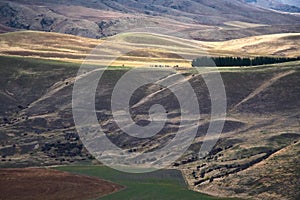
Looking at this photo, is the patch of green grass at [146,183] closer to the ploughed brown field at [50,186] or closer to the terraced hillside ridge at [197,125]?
the ploughed brown field at [50,186]

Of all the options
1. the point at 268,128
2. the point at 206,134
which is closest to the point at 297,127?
the point at 268,128

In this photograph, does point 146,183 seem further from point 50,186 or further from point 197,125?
point 197,125

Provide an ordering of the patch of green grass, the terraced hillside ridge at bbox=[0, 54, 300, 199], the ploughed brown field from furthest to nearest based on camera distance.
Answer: the terraced hillside ridge at bbox=[0, 54, 300, 199]
the ploughed brown field
the patch of green grass

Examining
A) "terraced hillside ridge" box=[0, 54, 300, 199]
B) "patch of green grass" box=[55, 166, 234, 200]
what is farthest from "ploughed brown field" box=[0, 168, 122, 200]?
"terraced hillside ridge" box=[0, 54, 300, 199]

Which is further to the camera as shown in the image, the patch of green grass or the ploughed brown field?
the ploughed brown field

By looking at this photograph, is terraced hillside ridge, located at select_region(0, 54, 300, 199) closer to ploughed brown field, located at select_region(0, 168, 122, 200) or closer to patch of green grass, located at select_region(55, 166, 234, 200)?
patch of green grass, located at select_region(55, 166, 234, 200)

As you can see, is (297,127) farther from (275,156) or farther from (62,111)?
(62,111)
